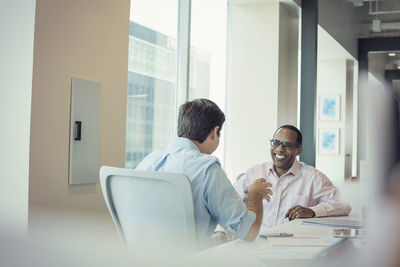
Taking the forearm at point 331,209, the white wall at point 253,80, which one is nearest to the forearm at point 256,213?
the forearm at point 331,209

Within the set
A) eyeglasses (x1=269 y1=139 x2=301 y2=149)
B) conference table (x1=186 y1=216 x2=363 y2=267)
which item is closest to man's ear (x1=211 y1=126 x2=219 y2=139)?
conference table (x1=186 y1=216 x2=363 y2=267)

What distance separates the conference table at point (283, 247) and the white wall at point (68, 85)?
38.7 inches

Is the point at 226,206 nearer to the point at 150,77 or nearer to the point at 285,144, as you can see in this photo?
the point at 285,144

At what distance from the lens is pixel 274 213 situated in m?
3.12

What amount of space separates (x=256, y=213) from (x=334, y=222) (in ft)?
2.29

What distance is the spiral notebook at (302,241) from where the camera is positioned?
6.17ft

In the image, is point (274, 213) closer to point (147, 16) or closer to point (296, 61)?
point (147, 16)

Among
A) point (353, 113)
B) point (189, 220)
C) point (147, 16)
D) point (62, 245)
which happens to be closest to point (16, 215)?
point (189, 220)

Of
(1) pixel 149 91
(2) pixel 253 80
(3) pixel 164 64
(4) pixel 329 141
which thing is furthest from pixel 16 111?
(4) pixel 329 141

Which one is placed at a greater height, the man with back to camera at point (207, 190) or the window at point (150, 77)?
the window at point (150, 77)

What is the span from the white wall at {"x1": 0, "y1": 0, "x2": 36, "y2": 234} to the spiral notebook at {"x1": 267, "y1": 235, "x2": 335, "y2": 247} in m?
1.12

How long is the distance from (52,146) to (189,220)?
3.31 ft

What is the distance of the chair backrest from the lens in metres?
1.69

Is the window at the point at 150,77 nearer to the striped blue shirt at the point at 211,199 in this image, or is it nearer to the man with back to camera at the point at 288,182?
the man with back to camera at the point at 288,182
